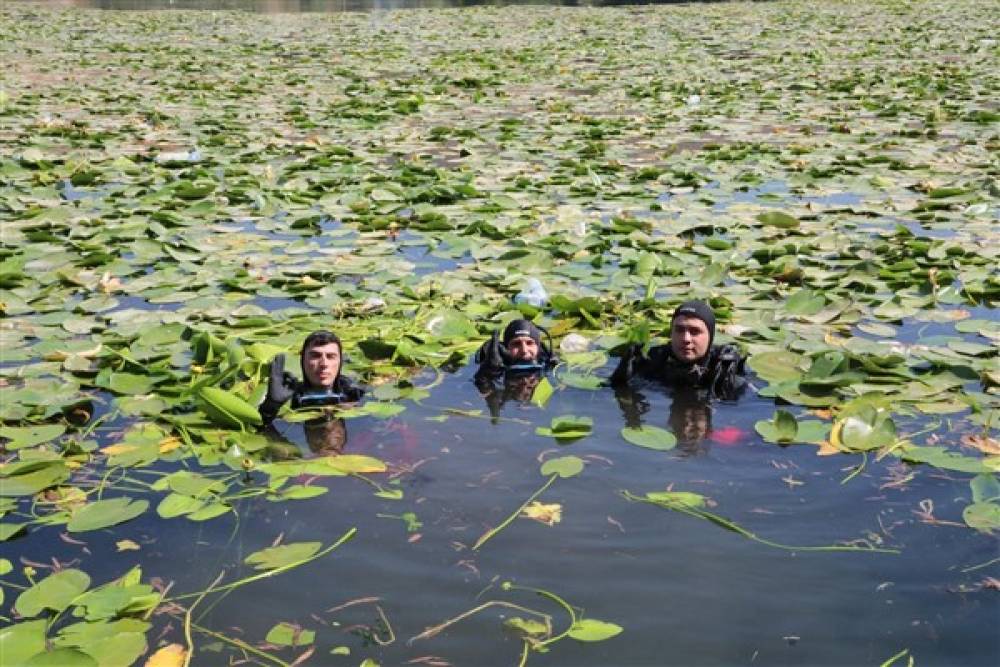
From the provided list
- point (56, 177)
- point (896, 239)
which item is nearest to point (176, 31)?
point (56, 177)

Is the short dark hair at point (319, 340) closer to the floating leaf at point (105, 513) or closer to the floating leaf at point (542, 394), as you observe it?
the floating leaf at point (542, 394)

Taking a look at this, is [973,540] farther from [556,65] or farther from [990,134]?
[556,65]

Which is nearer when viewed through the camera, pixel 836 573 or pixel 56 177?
pixel 836 573

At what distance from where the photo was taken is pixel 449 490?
462 cm

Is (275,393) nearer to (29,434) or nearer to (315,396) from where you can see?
(315,396)

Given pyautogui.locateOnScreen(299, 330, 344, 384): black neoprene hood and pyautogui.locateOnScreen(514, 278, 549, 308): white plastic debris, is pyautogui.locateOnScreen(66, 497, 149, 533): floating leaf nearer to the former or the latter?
pyautogui.locateOnScreen(299, 330, 344, 384): black neoprene hood

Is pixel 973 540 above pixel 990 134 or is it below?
below

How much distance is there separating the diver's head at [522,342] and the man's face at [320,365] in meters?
1.03

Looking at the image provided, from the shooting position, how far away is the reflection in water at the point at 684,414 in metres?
5.21

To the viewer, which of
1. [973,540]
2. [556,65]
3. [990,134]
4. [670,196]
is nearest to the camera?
[973,540]

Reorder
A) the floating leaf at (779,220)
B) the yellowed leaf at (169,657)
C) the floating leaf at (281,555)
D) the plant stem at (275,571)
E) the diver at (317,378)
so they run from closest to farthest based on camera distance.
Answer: the yellowed leaf at (169,657) < the plant stem at (275,571) < the floating leaf at (281,555) < the diver at (317,378) < the floating leaf at (779,220)

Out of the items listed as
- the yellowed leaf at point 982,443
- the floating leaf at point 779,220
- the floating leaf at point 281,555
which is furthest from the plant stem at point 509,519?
the floating leaf at point 779,220

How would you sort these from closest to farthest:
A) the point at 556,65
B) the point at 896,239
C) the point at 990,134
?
the point at 896,239, the point at 990,134, the point at 556,65

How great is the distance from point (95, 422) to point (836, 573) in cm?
361
